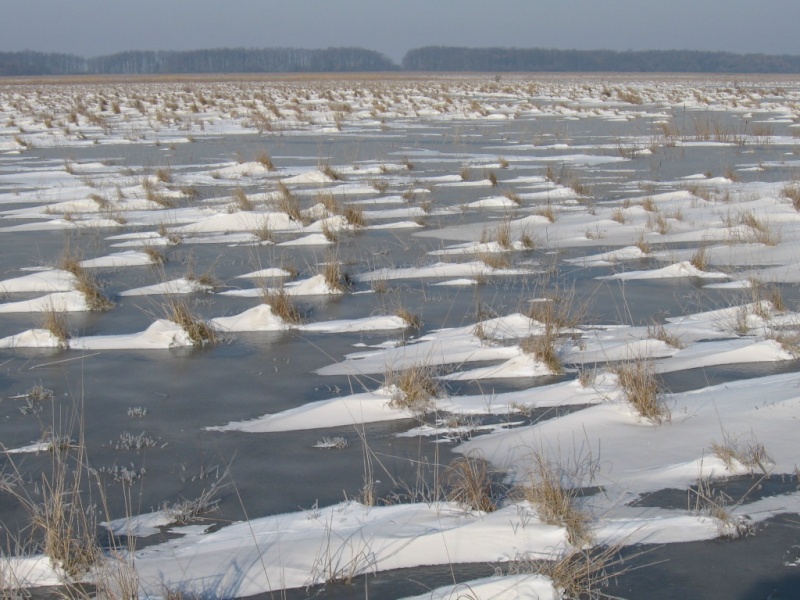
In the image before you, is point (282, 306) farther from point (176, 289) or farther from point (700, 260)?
point (700, 260)

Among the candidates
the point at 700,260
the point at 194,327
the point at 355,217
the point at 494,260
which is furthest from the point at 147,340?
the point at 700,260

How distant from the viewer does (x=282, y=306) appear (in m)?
6.38

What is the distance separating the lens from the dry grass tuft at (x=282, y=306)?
6.37m

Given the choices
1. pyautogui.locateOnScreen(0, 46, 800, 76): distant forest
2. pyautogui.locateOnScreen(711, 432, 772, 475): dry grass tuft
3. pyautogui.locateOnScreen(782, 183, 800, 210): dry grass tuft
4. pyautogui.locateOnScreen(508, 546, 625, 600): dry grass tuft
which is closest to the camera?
pyautogui.locateOnScreen(508, 546, 625, 600): dry grass tuft

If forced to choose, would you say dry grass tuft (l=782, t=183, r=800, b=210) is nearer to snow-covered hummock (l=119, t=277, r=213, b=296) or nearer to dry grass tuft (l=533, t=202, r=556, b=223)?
dry grass tuft (l=533, t=202, r=556, b=223)

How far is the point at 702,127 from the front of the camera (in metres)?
19.7

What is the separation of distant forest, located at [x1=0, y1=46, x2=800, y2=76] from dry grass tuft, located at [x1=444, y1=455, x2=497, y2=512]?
174711 mm

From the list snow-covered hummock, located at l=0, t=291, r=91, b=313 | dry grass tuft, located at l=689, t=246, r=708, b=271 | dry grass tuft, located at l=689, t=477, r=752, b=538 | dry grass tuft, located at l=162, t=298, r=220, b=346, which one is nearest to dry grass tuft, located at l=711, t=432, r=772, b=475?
dry grass tuft, located at l=689, t=477, r=752, b=538

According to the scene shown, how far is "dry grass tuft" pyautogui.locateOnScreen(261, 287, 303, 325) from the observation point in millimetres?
6371

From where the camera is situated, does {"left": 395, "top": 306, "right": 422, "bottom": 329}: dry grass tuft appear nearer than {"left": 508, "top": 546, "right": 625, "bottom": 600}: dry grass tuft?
No

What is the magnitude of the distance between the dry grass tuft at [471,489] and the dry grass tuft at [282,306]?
285 centimetres

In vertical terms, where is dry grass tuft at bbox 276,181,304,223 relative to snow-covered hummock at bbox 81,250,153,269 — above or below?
above

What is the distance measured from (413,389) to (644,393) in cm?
116

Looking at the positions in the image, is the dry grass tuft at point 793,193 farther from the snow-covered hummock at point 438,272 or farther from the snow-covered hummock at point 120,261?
the snow-covered hummock at point 120,261
